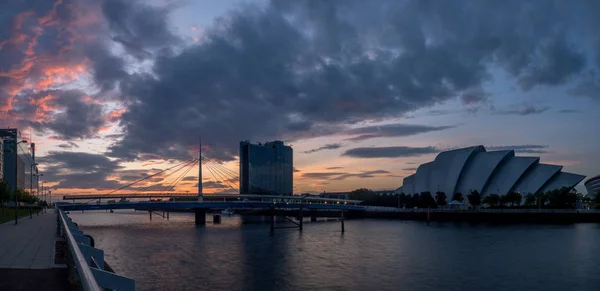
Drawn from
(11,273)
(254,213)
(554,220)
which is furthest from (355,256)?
(254,213)

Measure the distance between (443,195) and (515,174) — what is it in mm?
19466

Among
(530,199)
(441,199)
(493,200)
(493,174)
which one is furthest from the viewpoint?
(493,174)

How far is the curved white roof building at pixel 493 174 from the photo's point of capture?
132125 mm

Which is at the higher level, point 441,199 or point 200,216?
point 441,199

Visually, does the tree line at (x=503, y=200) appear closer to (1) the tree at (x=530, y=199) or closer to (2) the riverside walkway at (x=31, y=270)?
(1) the tree at (x=530, y=199)

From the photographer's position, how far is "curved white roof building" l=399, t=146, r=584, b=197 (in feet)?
433

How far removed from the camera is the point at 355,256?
4178cm

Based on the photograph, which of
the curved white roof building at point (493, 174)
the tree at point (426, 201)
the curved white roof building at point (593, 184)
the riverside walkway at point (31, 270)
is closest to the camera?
the riverside walkway at point (31, 270)

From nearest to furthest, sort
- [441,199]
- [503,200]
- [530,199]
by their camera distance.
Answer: [530,199] < [503,200] < [441,199]

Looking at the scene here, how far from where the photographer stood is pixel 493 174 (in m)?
138

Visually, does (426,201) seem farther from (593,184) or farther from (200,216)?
(593,184)

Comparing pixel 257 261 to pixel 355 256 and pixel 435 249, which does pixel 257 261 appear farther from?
pixel 435 249

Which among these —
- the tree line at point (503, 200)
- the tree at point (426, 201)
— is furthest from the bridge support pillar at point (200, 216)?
the tree at point (426, 201)

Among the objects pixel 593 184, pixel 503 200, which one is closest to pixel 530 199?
pixel 503 200
